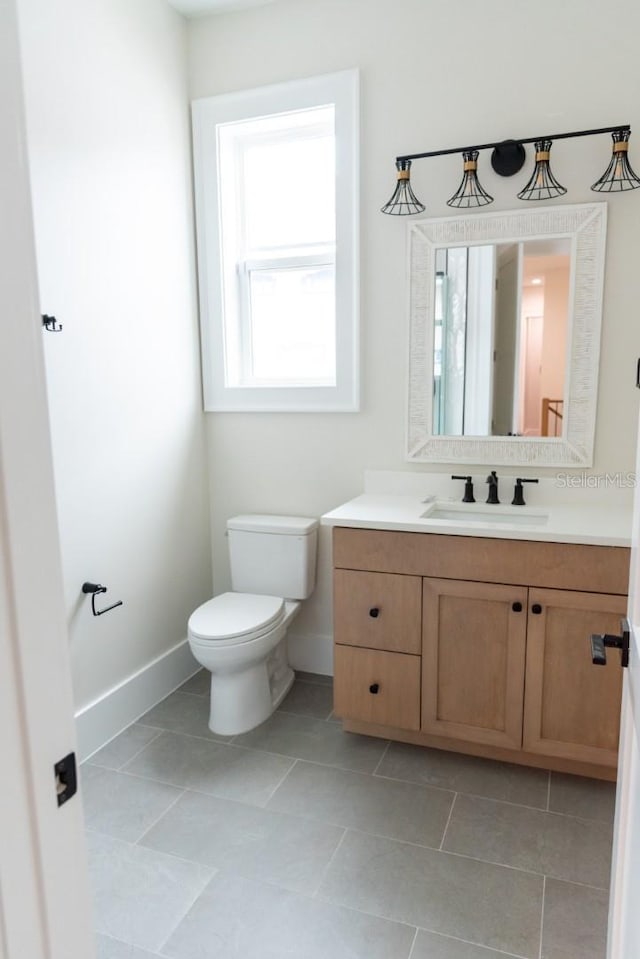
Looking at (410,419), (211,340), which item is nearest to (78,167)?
(211,340)

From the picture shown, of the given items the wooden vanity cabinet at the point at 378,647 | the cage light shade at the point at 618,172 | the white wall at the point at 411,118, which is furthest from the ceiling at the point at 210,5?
the wooden vanity cabinet at the point at 378,647

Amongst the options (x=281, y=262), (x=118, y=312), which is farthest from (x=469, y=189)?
(x=118, y=312)

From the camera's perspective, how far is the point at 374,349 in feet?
8.83

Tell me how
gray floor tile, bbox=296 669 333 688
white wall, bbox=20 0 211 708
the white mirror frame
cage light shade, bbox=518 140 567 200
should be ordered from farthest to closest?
gray floor tile, bbox=296 669 333 688 → the white mirror frame → cage light shade, bbox=518 140 567 200 → white wall, bbox=20 0 211 708

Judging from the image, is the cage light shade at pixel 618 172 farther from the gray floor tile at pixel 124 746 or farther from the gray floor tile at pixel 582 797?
the gray floor tile at pixel 124 746

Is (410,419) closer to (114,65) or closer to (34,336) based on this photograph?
(114,65)

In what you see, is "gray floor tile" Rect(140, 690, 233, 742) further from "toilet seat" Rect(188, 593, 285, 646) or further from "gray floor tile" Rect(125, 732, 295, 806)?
"toilet seat" Rect(188, 593, 285, 646)

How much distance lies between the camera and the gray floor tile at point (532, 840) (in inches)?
70.1

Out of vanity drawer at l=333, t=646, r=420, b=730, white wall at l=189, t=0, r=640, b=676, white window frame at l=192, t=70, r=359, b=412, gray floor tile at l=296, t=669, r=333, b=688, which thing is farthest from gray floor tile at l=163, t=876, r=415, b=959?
white window frame at l=192, t=70, r=359, b=412

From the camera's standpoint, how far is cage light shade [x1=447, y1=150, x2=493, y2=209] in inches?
92.4

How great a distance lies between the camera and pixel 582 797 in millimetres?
2082

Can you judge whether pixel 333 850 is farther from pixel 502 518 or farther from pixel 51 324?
pixel 51 324

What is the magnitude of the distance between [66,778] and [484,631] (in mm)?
1681
